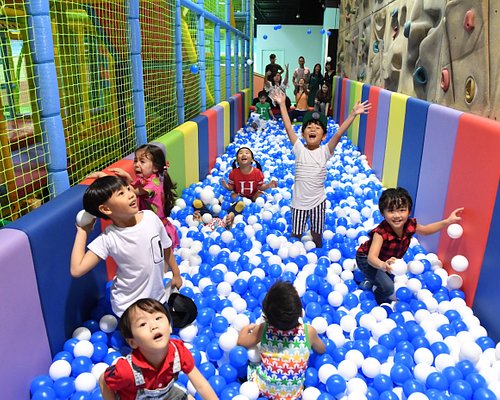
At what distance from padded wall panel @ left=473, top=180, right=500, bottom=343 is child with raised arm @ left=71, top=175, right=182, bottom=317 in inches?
63.3

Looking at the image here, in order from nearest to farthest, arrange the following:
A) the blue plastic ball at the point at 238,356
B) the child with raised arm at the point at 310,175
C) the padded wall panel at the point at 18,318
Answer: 1. the padded wall panel at the point at 18,318
2. the blue plastic ball at the point at 238,356
3. the child with raised arm at the point at 310,175

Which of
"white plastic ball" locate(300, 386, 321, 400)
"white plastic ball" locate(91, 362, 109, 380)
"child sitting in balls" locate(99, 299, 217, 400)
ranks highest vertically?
"child sitting in balls" locate(99, 299, 217, 400)

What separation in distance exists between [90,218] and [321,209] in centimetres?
186

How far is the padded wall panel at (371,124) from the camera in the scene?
18.0ft

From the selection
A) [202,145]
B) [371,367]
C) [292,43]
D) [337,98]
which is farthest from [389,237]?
[292,43]

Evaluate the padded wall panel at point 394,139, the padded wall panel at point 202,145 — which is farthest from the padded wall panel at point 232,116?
the padded wall panel at point 394,139

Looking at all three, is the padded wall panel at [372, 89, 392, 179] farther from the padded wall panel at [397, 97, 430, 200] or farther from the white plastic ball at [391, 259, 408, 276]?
the white plastic ball at [391, 259, 408, 276]

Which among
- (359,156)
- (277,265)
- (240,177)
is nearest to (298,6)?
(359,156)

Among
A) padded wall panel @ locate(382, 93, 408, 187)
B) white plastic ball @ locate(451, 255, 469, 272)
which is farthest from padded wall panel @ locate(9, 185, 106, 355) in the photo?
padded wall panel @ locate(382, 93, 408, 187)

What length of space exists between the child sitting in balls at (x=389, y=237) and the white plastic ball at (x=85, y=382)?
1523 mm

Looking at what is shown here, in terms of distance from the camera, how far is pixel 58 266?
2068 mm

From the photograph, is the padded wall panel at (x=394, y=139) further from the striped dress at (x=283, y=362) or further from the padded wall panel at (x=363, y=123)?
the striped dress at (x=283, y=362)

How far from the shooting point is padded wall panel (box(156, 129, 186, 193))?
3829 mm

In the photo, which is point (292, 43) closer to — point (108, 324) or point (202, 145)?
point (202, 145)
